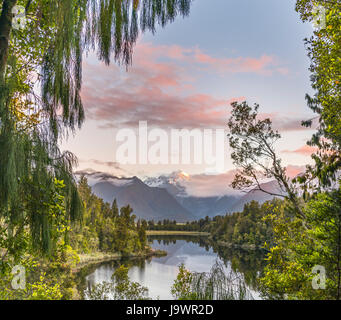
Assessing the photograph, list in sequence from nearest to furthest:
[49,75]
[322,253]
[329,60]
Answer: [49,75]
[329,60]
[322,253]

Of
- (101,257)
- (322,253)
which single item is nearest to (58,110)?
(322,253)

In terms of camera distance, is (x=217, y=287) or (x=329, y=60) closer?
(x=329, y=60)

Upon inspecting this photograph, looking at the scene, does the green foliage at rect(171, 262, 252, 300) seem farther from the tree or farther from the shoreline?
the shoreline

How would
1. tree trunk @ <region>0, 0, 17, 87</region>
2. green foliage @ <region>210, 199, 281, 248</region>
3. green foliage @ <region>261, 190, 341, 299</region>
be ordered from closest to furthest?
tree trunk @ <region>0, 0, 17, 87</region> → green foliage @ <region>261, 190, 341, 299</region> → green foliage @ <region>210, 199, 281, 248</region>

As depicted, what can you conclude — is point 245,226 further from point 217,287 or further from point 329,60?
point 329,60

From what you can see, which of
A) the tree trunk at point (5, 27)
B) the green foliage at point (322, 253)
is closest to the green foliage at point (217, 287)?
the green foliage at point (322, 253)

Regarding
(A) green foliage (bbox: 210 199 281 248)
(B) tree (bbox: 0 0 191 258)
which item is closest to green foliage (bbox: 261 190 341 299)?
(B) tree (bbox: 0 0 191 258)

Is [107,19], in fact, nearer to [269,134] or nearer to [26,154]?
[26,154]

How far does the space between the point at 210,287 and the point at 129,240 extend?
112 ft

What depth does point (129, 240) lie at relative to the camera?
35969 millimetres

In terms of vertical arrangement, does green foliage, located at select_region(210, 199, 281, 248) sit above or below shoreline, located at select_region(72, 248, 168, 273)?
above

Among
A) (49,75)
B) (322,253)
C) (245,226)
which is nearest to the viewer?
(49,75)
